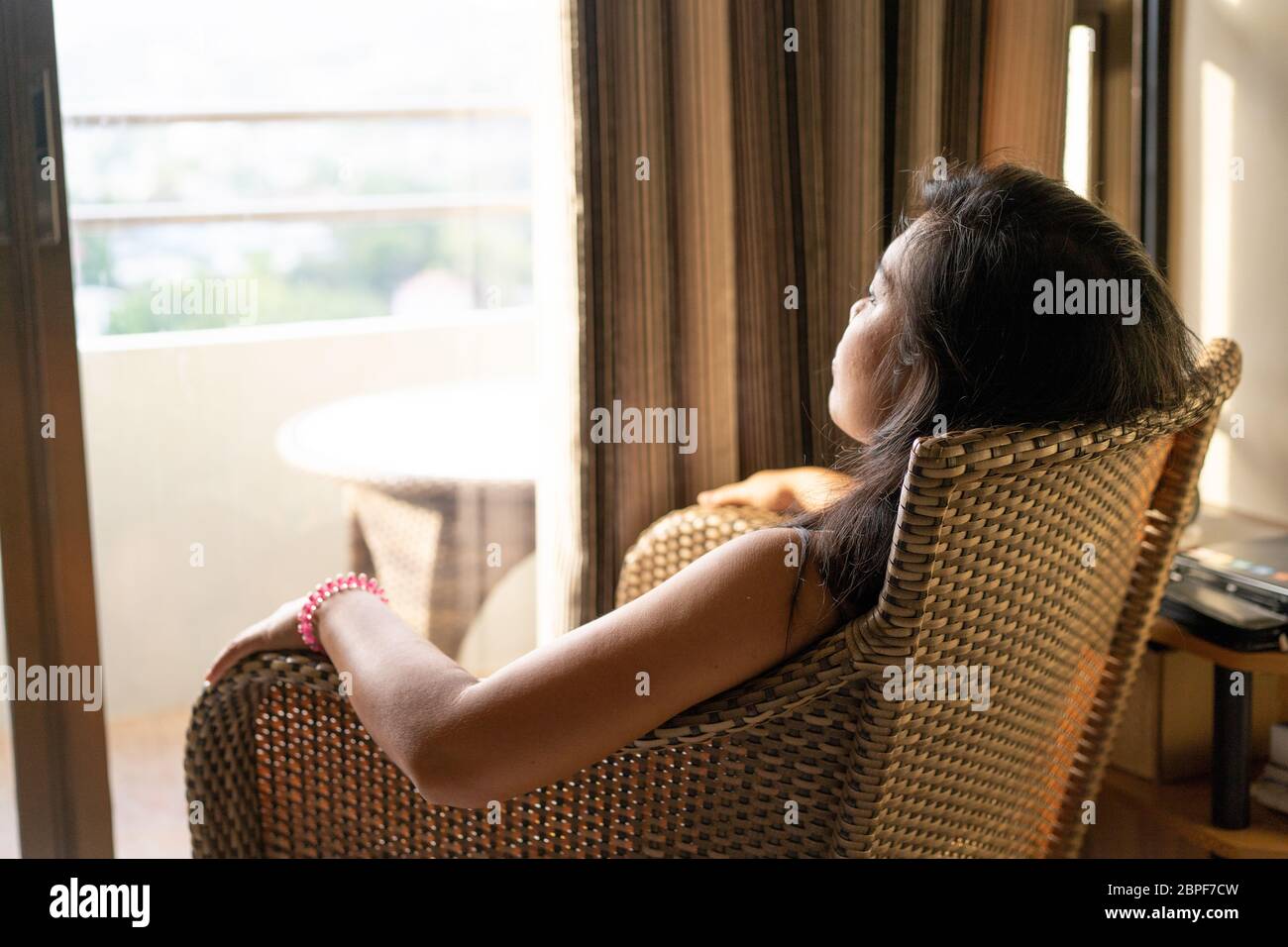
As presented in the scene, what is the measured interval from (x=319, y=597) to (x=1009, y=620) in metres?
0.64

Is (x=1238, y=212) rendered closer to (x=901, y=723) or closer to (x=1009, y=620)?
(x=1009, y=620)

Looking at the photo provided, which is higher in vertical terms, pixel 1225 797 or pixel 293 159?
pixel 293 159

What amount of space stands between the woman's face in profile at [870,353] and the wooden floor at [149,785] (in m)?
1.16

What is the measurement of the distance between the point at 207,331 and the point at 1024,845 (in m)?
1.24

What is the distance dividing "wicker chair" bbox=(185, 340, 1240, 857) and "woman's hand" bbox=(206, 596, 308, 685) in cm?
1

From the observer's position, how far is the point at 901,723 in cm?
101

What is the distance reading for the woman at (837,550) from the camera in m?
1.02

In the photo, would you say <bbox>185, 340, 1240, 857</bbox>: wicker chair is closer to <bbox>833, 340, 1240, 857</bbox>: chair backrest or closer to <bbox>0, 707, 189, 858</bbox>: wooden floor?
<bbox>833, 340, 1240, 857</bbox>: chair backrest

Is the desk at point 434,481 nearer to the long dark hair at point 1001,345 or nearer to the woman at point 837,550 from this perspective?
the woman at point 837,550

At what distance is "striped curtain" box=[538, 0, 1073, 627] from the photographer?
159 cm

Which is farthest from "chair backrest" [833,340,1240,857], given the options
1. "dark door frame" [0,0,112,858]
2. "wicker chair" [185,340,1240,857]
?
"dark door frame" [0,0,112,858]

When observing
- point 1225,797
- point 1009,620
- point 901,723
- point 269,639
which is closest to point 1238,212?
point 1225,797

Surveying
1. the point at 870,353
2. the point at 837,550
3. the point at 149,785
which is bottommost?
the point at 149,785
